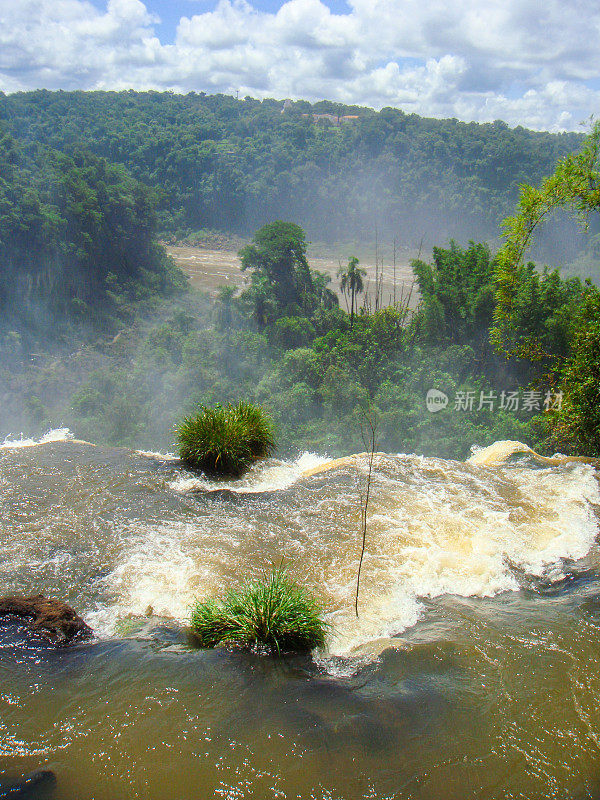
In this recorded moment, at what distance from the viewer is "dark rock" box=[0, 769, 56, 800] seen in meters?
3.05

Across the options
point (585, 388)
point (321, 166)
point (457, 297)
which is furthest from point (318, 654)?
point (321, 166)

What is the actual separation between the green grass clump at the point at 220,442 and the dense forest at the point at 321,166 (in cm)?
6384

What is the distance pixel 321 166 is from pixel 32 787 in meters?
82.1

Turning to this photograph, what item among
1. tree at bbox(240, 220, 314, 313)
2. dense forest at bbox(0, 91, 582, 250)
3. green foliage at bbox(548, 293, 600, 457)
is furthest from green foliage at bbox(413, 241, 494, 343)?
dense forest at bbox(0, 91, 582, 250)

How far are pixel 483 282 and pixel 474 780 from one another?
66.3 feet

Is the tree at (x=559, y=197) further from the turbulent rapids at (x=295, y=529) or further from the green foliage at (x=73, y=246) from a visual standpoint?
the green foliage at (x=73, y=246)

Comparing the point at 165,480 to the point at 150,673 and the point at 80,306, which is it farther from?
the point at 80,306

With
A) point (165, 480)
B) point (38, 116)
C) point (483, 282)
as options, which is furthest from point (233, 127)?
point (165, 480)

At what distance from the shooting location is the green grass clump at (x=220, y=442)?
27.9ft

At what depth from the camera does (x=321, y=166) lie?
255ft

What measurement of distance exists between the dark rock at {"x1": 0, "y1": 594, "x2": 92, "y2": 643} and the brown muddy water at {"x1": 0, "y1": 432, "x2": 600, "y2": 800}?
148 mm

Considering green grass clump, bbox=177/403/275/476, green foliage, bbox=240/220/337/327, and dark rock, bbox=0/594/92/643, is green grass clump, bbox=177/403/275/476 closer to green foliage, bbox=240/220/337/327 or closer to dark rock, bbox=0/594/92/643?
dark rock, bbox=0/594/92/643

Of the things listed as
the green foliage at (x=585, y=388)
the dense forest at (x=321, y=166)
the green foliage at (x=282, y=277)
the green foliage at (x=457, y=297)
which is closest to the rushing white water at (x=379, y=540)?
the green foliage at (x=585, y=388)

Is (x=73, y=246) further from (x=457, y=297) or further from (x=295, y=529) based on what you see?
(x=295, y=529)
